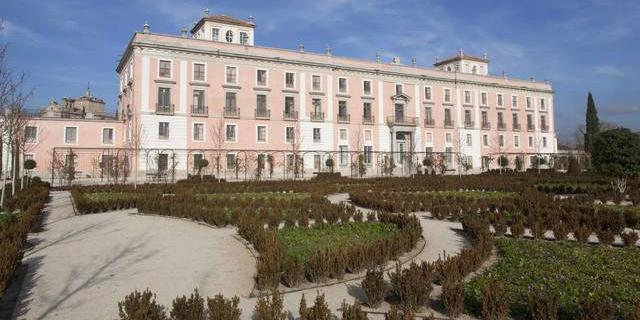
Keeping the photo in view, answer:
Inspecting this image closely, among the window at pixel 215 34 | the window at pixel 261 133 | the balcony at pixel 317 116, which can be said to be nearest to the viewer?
the window at pixel 261 133

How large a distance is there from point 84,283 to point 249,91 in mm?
33627

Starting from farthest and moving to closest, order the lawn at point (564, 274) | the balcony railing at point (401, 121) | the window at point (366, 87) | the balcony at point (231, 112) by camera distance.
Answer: the balcony railing at point (401, 121) → the window at point (366, 87) → the balcony at point (231, 112) → the lawn at point (564, 274)

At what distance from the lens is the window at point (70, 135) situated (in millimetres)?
35928

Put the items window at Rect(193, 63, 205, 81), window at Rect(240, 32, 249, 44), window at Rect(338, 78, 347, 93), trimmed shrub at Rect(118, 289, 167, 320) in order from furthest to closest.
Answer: window at Rect(338, 78, 347, 93)
window at Rect(240, 32, 249, 44)
window at Rect(193, 63, 205, 81)
trimmed shrub at Rect(118, 289, 167, 320)

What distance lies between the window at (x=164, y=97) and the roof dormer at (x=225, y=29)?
8.15 metres

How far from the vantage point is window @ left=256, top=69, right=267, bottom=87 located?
39.6 m

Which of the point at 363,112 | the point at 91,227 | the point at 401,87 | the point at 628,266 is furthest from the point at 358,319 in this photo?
the point at 401,87

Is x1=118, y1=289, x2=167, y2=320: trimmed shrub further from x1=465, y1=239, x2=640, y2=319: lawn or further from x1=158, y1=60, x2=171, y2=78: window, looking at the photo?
x1=158, y1=60, x2=171, y2=78: window

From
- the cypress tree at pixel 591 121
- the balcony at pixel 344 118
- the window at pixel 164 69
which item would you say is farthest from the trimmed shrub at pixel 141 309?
the cypress tree at pixel 591 121

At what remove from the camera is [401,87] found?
154ft

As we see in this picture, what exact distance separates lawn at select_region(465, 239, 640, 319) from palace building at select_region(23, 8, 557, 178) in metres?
24.7

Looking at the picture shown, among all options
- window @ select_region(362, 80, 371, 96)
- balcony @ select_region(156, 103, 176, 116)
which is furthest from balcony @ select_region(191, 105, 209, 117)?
window @ select_region(362, 80, 371, 96)

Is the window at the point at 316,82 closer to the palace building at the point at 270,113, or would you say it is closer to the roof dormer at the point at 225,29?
the palace building at the point at 270,113

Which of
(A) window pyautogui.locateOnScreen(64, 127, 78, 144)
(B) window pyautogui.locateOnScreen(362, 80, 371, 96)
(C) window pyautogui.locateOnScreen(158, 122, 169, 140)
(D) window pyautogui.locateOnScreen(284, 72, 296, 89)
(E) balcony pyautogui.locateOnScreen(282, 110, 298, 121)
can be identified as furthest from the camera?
(B) window pyautogui.locateOnScreen(362, 80, 371, 96)
